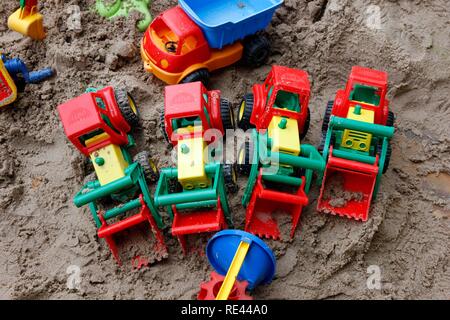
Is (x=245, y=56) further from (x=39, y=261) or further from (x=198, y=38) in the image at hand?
(x=39, y=261)

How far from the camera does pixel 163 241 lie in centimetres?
256

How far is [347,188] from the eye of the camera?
8.78 ft

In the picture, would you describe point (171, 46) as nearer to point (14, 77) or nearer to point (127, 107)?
point (127, 107)

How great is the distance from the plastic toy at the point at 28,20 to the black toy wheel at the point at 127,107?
0.71 metres

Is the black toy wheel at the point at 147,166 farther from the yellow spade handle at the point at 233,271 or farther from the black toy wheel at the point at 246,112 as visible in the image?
the yellow spade handle at the point at 233,271

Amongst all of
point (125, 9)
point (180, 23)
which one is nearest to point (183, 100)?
point (180, 23)

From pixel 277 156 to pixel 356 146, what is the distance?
0.41 meters

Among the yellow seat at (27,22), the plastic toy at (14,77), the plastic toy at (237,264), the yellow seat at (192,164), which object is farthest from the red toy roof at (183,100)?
the yellow seat at (27,22)

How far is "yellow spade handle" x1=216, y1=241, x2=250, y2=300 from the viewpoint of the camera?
87.4 inches

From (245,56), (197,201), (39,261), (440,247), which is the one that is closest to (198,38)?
(245,56)

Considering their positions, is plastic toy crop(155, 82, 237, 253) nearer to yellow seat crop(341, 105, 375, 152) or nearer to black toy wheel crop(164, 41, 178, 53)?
black toy wheel crop(164, 41, 178, 53)

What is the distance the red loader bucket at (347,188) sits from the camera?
256 centimetres

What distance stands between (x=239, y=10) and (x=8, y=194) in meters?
1.58

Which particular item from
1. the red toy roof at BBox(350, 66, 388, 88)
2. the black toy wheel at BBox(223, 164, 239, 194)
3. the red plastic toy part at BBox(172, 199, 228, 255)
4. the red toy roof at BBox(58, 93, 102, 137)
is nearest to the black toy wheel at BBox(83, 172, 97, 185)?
the red toy roof at BBox(58, 93, 102, 137)
